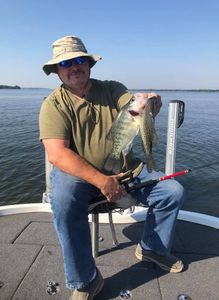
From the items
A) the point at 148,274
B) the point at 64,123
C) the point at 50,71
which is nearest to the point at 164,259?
Result: the point at 148,274

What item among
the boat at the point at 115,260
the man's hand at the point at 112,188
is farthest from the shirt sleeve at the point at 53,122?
the boat at the point at 115,260

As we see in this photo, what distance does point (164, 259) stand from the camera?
3121 millimetres

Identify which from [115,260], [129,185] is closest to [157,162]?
[115,260]

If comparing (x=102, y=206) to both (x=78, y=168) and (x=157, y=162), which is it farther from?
(x=157, y=162)

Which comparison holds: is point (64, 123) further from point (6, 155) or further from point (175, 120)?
point (6, 155)

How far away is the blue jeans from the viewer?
2.55m

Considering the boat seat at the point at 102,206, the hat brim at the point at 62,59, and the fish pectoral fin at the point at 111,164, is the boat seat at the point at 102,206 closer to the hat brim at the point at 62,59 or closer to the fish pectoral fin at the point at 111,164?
the fish pectoral fin at the point at 111,164

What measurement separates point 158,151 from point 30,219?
1048 centimetres

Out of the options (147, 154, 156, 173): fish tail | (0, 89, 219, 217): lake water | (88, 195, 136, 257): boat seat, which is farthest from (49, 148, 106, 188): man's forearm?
(0, 89, 219, 217): lake water

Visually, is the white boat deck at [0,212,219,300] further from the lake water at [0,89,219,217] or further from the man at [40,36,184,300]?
the lake water at [0,89,219,217]

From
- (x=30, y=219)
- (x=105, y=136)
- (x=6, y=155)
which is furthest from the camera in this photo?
(x=6, y=155)

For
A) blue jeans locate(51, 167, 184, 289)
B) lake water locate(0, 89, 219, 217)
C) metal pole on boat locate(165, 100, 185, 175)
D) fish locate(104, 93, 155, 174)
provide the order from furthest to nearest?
lake water locate(0, 89, 219, 217) → metal pole on boat locate(165, 100, 185, 175) → fish locate(104, 93, 155, 174) → blue jeans locate(51, 167, 184, 289)

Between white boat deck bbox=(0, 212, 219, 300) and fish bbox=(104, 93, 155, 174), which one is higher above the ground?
fish bbox=(104, 93, 155, 174)

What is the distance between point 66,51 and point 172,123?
1800 mm
